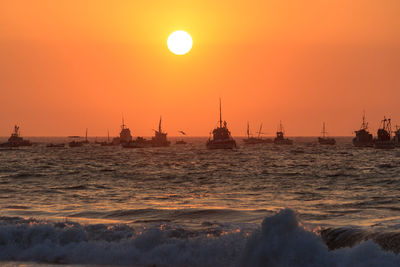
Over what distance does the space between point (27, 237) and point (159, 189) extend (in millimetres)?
19553

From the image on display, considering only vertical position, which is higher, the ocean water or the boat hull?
the boat hull

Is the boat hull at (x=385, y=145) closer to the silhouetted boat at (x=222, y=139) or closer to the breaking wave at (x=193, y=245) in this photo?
the silhouetted boat at (x=222, y=139)

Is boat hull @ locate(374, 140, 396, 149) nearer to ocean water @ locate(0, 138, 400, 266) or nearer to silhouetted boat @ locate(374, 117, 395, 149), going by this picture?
silhouetted boat @ locate(374, 117, 395, 149)

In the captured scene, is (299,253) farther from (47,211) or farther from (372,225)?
(47,211)

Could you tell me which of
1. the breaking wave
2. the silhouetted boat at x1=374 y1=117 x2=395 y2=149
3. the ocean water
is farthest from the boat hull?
the breaking wave

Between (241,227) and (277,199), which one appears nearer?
(241,227)

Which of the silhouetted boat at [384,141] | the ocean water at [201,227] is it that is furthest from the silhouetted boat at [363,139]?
the ocean water at [201,227]

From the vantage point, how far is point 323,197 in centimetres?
3006

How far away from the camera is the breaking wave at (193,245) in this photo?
14273 millimetres

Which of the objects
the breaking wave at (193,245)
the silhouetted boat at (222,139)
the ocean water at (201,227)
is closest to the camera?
the breaking wave at (193,245)

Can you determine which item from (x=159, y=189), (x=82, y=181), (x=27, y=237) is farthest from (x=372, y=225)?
(x=82, y=181)

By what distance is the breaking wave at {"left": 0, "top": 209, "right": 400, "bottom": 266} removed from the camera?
1427 centimetres

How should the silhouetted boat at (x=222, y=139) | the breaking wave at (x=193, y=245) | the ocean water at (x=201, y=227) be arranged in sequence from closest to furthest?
the breaking wave at (x=193, y=245) < the ocean water at (x=201, y=227) < the silhouetted boat at (x=222, y=139)

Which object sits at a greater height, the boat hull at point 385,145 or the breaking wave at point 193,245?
the boat hull at point 385,145
